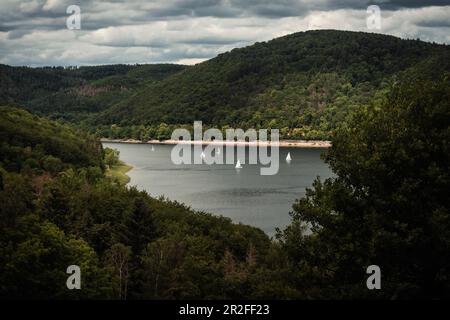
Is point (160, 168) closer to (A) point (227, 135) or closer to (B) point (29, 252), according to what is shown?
(A) point (227, 135)

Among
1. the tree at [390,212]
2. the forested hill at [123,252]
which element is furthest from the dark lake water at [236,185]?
the tree at [390,212]

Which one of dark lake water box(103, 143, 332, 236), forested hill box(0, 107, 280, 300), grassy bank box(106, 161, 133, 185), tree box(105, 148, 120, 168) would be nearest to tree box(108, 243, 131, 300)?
forested hill box(0, 107, 280, 300)

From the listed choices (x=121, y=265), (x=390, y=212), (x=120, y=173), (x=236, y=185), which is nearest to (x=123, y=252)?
(x=121, y=265)

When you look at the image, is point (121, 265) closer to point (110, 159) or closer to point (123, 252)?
point (123, 252)

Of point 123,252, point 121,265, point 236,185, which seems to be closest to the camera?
point 121,265

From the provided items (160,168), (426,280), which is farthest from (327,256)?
(160,168)

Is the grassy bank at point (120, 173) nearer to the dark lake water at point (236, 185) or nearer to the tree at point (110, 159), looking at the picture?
the tree at point (110, 159)

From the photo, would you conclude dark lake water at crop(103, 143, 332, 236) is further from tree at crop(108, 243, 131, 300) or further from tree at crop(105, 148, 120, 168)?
tree at crop(108, 243, 131, 300)
